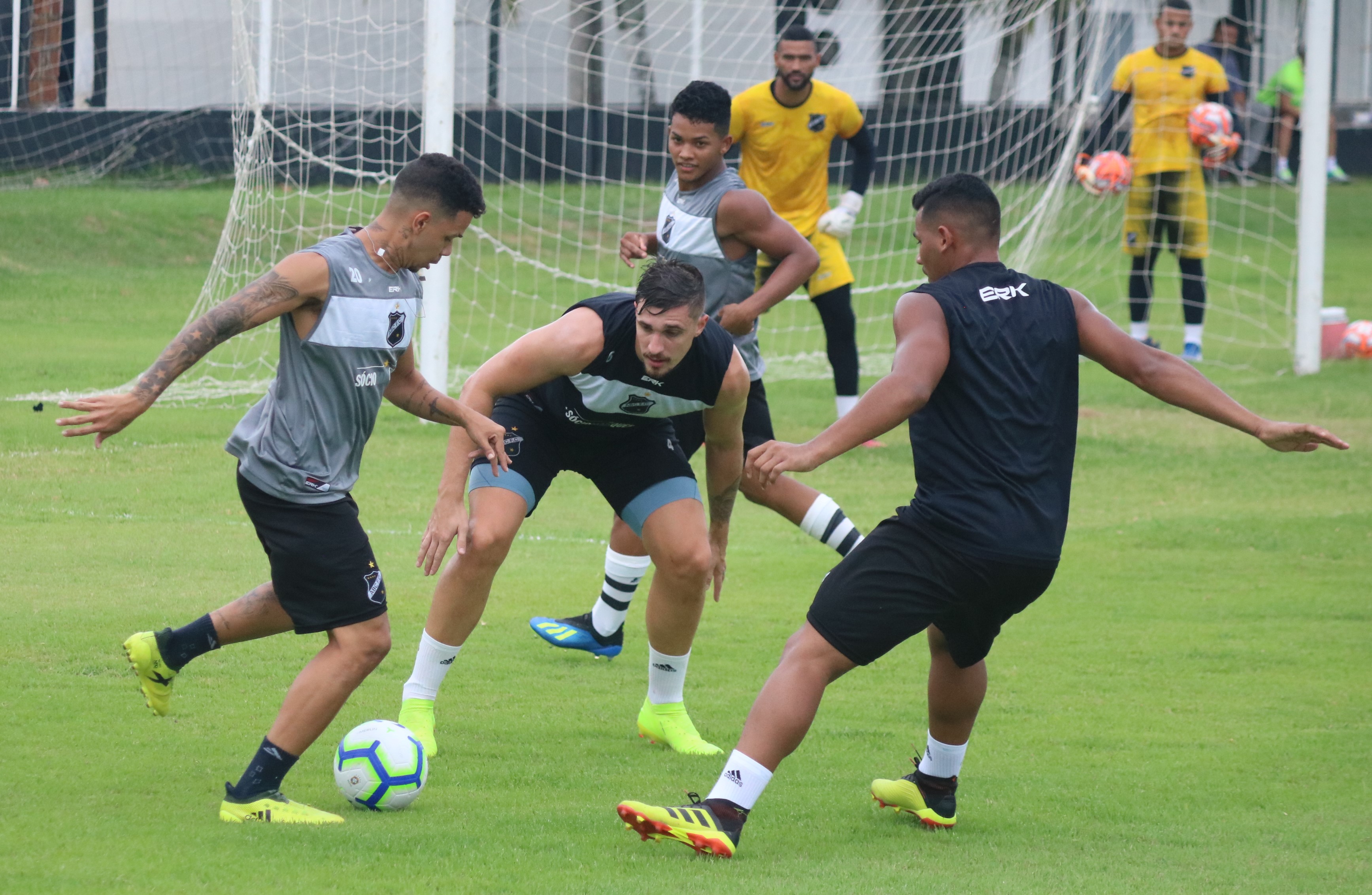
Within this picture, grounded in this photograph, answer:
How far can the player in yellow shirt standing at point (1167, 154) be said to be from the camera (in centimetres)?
1440

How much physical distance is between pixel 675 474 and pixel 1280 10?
95.9ft

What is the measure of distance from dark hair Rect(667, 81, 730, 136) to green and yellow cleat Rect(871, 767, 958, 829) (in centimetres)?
308

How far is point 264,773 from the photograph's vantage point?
4.53m

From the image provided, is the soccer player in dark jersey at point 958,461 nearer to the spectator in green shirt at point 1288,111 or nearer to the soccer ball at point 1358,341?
the soccer ball at point 1358,341

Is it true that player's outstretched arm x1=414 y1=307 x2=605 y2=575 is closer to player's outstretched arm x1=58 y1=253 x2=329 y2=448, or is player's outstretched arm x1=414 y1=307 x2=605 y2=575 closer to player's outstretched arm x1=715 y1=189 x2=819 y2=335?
player's outstretched arm x1=58 y1=253 x2=329 y2=448

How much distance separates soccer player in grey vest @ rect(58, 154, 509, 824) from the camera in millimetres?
4535

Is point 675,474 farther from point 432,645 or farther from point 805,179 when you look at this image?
point 805,179

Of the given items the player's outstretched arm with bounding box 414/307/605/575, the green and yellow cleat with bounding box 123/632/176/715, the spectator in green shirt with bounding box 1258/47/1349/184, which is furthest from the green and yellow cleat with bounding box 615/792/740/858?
the spectator in green shirt with bounding box 1258/47/1349/184

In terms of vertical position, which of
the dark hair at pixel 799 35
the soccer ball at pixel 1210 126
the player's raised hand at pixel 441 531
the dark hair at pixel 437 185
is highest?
the dark hair at pixel 799 35

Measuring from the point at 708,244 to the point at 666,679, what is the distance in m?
2.26

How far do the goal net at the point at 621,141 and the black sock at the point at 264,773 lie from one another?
23.3ft

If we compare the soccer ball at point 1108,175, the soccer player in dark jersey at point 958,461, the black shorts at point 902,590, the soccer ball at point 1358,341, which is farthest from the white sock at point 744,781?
the soccer ball at point 1358,341

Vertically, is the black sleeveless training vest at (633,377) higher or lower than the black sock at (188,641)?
higher

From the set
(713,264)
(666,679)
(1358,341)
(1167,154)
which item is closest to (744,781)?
(666,679)
